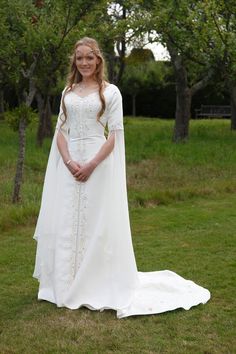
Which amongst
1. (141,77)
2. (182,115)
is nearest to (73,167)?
(182,115)

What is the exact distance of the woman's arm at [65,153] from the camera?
5379 millimetres

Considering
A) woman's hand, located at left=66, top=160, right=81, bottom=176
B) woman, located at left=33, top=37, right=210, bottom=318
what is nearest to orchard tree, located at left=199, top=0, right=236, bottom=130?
woman, located at left=33, top=37, right=210, bottom=318

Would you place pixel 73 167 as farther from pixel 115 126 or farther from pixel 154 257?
pixel 154 257

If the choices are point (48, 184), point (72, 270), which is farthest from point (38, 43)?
point (72, 270)

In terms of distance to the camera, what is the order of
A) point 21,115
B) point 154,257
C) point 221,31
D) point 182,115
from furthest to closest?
point 182,115 → point 221,31 → point 21,115 → point 154,257

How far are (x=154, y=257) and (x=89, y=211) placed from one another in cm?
194

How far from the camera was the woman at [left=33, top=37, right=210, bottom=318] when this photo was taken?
5.34 m

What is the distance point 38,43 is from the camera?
31.2ft

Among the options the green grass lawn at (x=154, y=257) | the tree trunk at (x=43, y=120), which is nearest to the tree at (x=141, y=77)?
the tree trunk at (x=43, y=120)

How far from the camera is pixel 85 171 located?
5.35 meters

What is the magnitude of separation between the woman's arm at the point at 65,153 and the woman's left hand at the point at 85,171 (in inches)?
1.5

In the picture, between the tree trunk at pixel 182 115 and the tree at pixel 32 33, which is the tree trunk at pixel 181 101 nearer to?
the tree trunk at pixel 182 115

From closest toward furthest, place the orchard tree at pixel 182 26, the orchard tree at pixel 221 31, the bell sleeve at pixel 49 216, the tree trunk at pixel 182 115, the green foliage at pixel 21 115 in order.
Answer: the bell sleeve at pixel 49 216 → the green foliage at pixel 21 115 → the orchard tree at pixel 221 31 → the orchard tree at pixel 182 26 → the tree trunk at pixel 182 115

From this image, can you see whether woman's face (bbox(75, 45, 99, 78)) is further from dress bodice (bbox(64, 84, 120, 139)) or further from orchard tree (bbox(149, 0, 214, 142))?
orchard tree (bbox(149, 0, 214, 142))
